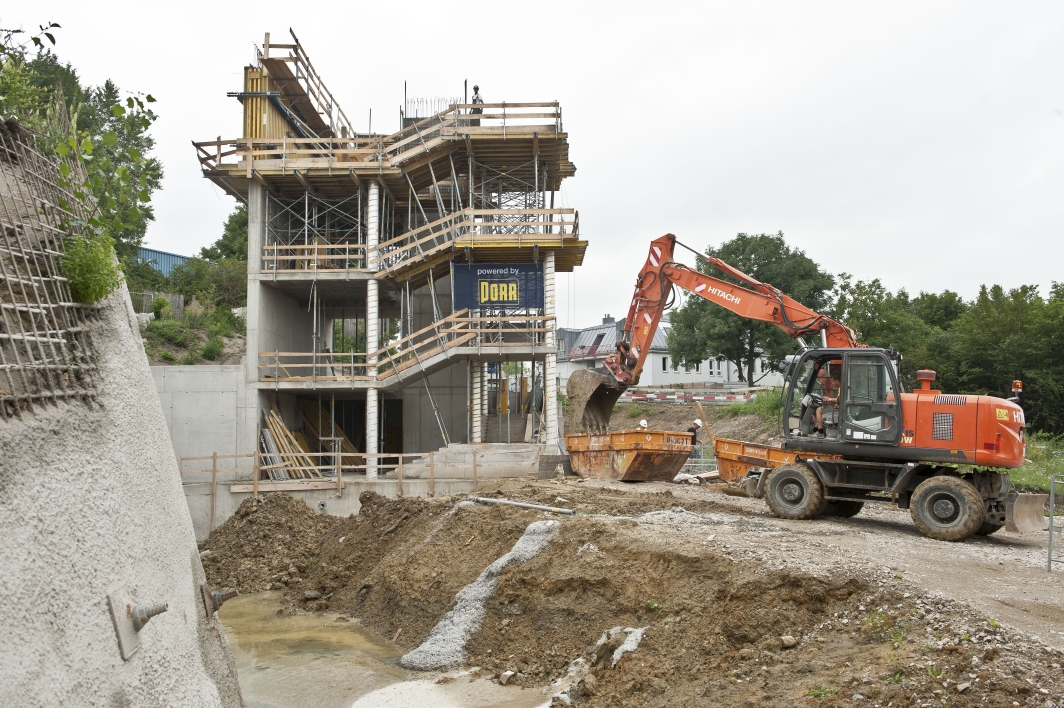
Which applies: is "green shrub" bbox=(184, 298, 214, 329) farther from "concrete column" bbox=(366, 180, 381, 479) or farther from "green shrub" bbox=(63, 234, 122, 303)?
"green shrub" bbox=(63, 234, 122, 303)

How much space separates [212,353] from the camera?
27.8 meters

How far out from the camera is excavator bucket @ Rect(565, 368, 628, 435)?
22031mm

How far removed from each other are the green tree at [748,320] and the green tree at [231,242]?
29.3 metres

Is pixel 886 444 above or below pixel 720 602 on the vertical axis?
above

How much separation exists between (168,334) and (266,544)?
40.2 ft

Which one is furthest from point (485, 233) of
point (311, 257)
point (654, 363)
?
point (654, 363)

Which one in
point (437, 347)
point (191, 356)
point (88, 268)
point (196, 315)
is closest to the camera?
point (88, 268)

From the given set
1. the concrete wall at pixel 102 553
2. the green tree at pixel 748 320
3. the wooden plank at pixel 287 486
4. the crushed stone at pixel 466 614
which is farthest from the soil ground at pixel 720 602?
the green tree at pixel 748 320

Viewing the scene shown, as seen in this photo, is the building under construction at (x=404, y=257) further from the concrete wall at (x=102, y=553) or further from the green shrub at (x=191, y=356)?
the concrete wall at (x=102, y=553)

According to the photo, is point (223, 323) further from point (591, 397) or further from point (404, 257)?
point (591, 397)

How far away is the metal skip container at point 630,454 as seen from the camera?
19359 millimetres

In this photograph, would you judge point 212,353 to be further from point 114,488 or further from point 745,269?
point 745,269

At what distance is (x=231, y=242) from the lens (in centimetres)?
5334

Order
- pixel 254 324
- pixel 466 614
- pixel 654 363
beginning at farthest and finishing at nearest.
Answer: pixel 654 363
pixel 254 324
pixel 466 614
